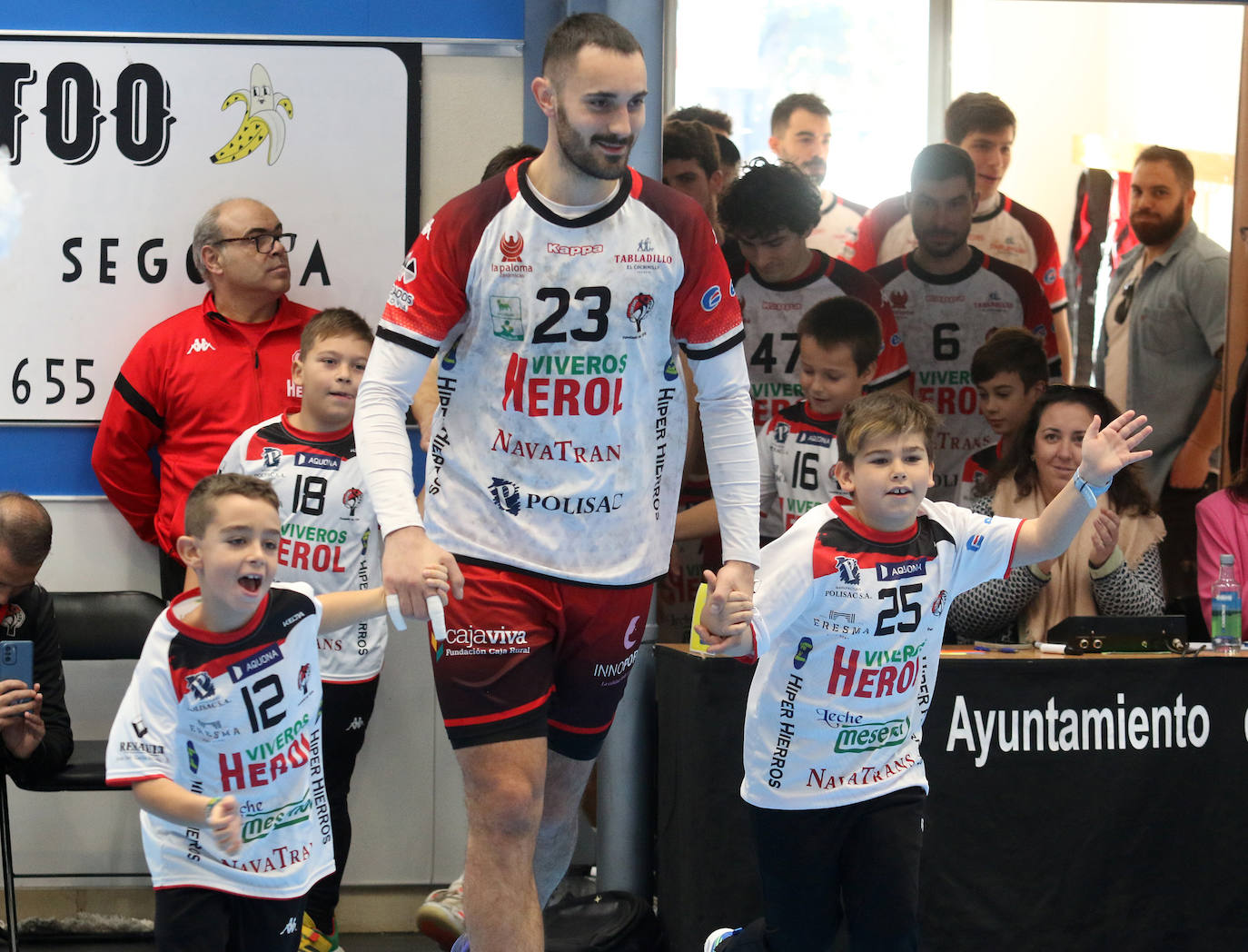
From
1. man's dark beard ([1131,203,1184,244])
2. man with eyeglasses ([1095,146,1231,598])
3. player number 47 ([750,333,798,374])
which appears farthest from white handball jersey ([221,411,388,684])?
man's dark beard ([1131,203,1184,244])

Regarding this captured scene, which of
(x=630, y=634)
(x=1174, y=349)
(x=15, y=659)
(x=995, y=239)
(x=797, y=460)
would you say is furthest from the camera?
(x=1174, y=349)

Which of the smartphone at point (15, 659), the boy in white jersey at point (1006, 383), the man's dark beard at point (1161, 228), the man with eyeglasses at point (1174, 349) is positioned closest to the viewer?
the smartphone at point (15, 659)

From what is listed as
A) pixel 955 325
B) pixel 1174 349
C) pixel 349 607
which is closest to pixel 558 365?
pixel 349 607

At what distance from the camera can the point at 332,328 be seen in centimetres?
432

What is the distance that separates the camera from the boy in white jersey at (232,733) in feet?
9.83

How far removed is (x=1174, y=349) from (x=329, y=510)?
12.5ft

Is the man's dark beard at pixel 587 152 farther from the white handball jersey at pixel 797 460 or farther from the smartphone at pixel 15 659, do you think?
the smartphone at pixel 15 659

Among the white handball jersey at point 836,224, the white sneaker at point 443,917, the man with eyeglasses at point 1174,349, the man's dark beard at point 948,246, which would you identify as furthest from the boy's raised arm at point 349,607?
the man with eyeglasses at point 1174,349

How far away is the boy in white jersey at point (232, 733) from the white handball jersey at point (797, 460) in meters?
1.80

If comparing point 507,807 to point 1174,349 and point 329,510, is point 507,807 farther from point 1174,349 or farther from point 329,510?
point 1174,349

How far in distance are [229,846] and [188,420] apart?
88.4 inches

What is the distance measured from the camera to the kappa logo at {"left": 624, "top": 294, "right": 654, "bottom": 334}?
2.96 metres

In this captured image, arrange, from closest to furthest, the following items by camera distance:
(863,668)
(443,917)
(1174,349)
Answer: (863,668) → (443,917) → (1174,349)

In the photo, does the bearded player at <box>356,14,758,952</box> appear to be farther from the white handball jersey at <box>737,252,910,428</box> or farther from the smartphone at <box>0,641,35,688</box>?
the white handball jersey at <box>737,252,910,428</box>
